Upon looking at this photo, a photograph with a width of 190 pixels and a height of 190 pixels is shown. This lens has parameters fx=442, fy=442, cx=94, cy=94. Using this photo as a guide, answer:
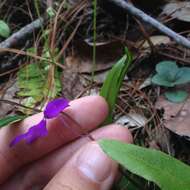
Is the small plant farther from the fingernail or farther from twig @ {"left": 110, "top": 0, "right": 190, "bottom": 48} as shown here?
the fingernail

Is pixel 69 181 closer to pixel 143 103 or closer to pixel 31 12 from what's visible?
pixel 143 103

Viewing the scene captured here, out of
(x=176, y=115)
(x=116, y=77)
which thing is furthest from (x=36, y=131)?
(x=176, y=115)

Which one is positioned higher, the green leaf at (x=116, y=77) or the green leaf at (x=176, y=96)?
the green leaf at (x=116, y=77)

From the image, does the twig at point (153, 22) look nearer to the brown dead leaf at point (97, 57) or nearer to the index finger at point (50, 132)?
the brown dead leaf at point (97, 57)

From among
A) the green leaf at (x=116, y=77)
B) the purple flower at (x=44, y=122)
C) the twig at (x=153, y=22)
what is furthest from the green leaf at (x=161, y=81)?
the purple flower at (x=44, y=122)

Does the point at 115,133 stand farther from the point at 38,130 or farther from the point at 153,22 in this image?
the point at 153,22

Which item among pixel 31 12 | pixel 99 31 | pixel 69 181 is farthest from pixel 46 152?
pixel 31 12
